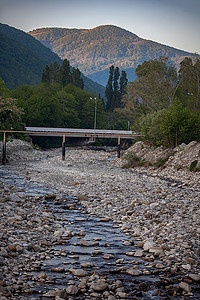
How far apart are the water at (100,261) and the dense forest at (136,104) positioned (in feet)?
90.3

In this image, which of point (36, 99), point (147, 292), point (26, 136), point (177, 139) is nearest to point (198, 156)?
point (177, 139)

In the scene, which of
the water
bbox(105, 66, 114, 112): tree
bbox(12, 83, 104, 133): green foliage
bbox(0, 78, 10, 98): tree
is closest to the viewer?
the water

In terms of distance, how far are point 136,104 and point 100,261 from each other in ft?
242

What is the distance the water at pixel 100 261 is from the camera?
7660 millimetres

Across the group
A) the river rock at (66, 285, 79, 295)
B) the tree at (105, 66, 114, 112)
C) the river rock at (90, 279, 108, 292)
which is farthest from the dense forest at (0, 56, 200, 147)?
the river rock at (66, 285, 79, 295)

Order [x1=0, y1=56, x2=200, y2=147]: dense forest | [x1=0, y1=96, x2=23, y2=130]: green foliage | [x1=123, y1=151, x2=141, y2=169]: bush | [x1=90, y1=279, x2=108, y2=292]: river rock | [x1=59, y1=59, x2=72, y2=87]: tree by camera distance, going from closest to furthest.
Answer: [x1=90, y1=279, x2=108, y2=292]: river rock < [x1=0, y1=56, x2=200, y2=147]: dense forest < [x1=123, y1=151, x2=141, y2=169]: bush < [x1=0, y1=96, x2=23, y2=130]: green foliage < [x1=59, y1=59, x2=72, y2=87]: tree

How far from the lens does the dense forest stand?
3906cm

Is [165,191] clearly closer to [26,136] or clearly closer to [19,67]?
[26,136]

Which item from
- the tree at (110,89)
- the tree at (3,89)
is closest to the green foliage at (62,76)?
the tree at (110,89)

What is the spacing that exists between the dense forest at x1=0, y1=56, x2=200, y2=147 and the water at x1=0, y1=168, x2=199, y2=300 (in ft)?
90.3

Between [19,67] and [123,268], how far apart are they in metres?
198

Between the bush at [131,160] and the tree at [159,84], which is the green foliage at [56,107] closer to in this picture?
the tree at [159,84]

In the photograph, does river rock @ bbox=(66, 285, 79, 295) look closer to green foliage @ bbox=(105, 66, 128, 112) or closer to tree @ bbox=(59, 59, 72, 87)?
tree @ bbox=(59, 59, 72, 87)

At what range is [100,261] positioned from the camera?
9.25 m
